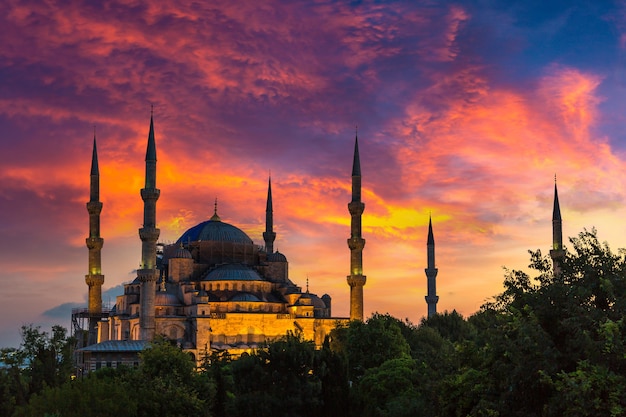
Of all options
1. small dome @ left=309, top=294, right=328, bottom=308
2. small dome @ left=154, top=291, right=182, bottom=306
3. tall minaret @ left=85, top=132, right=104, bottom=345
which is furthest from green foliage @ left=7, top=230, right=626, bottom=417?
small dome @ left=309, top=294, right=328, bottom=308

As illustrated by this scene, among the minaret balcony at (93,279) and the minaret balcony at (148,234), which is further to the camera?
the minaret balcony at (93,279)

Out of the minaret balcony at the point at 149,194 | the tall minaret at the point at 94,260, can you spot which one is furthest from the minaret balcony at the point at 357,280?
the tall minaret at the point at 94,260

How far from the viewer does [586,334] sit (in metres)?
20.5

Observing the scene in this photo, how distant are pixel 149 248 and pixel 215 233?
17.1 m

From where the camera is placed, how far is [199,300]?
66.1 metres

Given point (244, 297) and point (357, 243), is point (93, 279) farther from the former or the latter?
point (357, 243)

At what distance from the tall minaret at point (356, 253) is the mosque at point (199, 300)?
8 cm

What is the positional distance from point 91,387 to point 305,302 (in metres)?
43.0

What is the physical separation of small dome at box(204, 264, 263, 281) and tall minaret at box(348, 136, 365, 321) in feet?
29.4

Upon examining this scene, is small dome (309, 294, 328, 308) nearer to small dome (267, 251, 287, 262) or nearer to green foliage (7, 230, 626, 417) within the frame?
small dome (267, 251, 287, 262)

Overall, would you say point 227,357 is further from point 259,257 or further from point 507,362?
point 507,362

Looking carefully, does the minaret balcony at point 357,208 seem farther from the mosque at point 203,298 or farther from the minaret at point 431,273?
the minaret at point 431,273

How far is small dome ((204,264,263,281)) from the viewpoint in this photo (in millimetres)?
71775

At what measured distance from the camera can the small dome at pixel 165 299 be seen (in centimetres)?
6650
